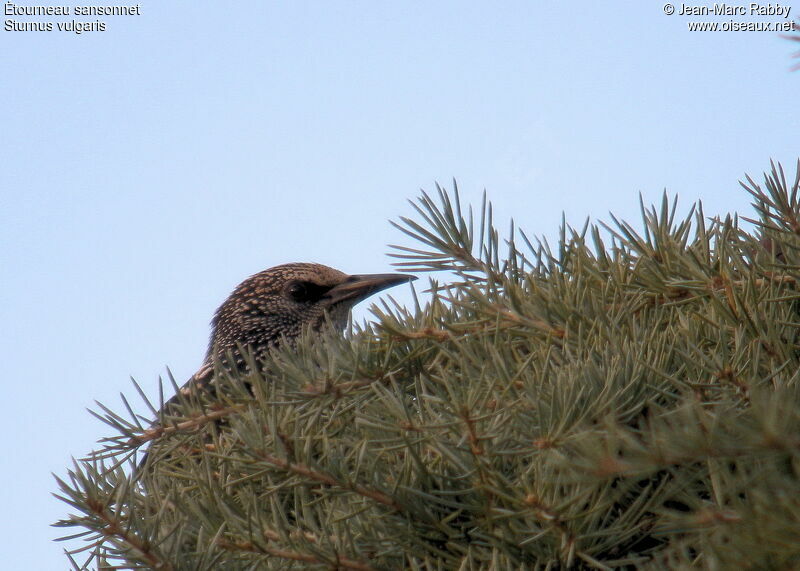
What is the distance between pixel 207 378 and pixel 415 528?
405 cm

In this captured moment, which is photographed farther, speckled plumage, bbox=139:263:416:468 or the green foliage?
speckled plumage, bbox=139:263:416:468

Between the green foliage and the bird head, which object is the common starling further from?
the green foliage

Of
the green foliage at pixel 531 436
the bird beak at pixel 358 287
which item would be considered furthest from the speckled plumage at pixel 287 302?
the green foliage at pixel 531 436

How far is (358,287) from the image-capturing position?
5.96m

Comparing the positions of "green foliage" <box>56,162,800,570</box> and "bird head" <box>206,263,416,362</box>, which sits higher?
"bird head" <box>206,263,416,362</box>

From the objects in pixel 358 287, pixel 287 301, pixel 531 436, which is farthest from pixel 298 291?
pixel 531 436

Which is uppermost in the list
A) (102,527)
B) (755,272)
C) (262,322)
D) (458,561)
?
(262,322)

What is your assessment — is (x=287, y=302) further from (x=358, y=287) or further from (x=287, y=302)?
(x=358, y=287)

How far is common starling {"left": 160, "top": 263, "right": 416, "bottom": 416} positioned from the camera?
602 cm

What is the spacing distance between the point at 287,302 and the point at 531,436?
504 centimetres

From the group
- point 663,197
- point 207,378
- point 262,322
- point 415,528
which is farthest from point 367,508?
point 262,322

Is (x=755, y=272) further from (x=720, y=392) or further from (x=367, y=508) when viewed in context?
(x=367, y=508)

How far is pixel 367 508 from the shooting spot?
4.35ft

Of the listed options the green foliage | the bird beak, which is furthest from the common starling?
the green foliage
